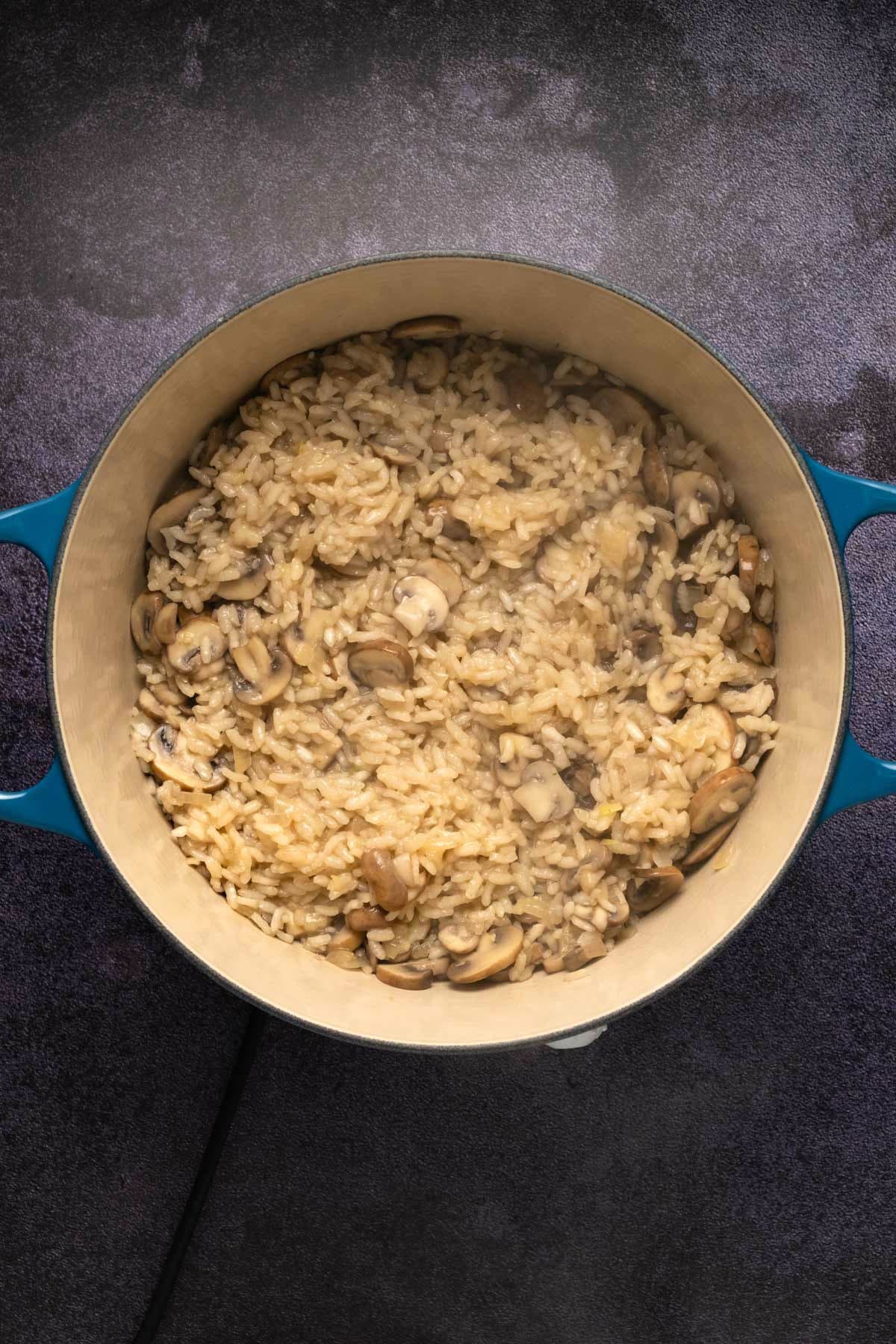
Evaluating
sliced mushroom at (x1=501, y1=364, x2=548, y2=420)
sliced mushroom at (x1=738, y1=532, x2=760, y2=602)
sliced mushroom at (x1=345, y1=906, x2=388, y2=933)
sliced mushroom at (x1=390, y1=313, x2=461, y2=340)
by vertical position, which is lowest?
sliced mushroom at (x1=345, y1=906, x2=388, y2=933)

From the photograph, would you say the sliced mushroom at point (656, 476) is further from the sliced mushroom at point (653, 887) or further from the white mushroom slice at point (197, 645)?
the white mushroom slice at point (197, 645)

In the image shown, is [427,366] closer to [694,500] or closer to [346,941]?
[694,500]

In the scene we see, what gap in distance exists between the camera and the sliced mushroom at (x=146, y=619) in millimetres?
1653

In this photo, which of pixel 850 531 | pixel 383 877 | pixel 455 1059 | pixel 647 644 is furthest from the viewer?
pixel 455 1059

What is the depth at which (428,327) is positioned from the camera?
1.60 meters

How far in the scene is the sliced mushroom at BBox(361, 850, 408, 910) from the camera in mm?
1581

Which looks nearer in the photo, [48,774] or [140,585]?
[48,774]

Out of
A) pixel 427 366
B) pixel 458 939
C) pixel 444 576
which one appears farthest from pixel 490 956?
pixel 427 366

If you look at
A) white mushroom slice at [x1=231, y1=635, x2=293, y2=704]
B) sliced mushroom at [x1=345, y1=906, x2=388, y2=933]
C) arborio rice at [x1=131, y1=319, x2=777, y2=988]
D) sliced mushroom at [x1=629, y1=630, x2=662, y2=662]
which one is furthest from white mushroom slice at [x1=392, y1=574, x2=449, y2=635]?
sliced mushroom at [x1=345, y1=906, x2=388, y2=933]

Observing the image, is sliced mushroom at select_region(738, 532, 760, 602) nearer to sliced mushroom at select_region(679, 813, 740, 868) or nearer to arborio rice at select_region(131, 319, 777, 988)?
arborio rice at select_region(131, 319, 777, 988)

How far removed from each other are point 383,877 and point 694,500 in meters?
0.75

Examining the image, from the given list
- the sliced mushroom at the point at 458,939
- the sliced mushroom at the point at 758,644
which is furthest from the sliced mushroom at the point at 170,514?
the sliced mushroom at the point at 758,644

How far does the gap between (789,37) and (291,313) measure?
3.74 feet

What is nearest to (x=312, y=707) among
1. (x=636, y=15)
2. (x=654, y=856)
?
(x=654, y=856)
